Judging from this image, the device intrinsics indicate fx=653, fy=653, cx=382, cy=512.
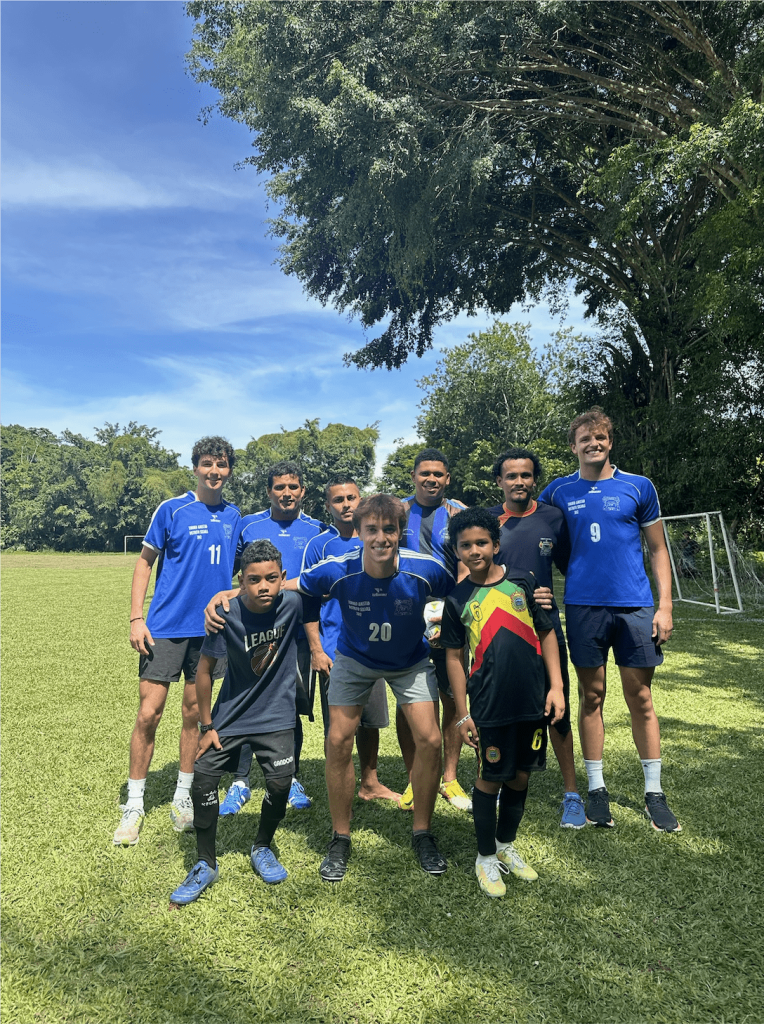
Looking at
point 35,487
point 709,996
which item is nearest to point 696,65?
point 709,996

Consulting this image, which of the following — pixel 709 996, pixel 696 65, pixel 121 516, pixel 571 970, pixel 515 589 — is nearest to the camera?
pixel 709 996

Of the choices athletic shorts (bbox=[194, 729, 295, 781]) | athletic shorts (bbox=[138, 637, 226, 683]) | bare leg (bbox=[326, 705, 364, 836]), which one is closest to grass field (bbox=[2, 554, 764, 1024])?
bare leg (bbox=[326, 705, 364, 836])

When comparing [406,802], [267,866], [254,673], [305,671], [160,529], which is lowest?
[406,802]

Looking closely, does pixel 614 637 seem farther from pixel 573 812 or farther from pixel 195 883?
pixel 195 883

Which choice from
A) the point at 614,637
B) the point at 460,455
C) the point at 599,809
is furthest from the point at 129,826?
the point at 460,455

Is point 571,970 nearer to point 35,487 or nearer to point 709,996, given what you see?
point 709,996

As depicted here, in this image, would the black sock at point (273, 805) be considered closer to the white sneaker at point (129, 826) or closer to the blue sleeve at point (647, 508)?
the white sneaker at point (129, 826)

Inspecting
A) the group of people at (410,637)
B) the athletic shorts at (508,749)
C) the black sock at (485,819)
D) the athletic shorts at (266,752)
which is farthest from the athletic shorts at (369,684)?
the black sock at (485,819)

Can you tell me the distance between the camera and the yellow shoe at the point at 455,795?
433 centimetres

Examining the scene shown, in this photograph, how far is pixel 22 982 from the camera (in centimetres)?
267

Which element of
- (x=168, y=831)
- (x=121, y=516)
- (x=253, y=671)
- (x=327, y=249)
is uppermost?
(x=327, y=249)

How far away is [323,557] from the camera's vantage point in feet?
14.5

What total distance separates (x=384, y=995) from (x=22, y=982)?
58.3 inches

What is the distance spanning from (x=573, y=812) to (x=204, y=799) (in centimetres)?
223
